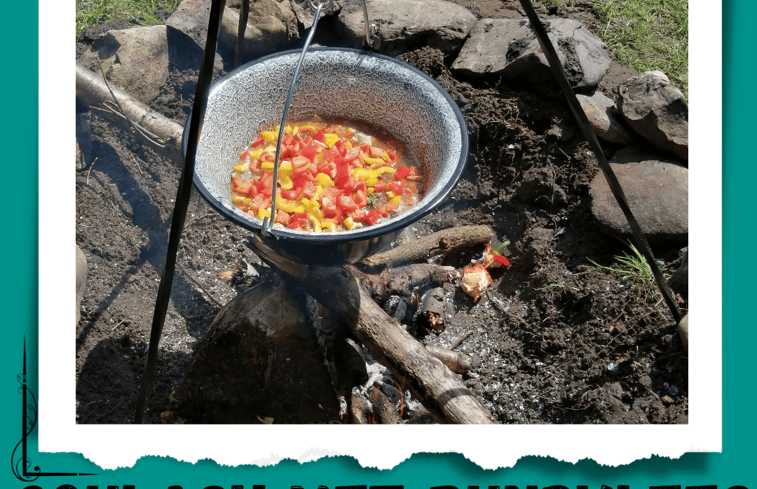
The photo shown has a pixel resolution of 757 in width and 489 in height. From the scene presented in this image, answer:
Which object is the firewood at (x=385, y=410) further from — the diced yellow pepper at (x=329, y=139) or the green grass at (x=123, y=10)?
the green grass at (x=123, y=10)

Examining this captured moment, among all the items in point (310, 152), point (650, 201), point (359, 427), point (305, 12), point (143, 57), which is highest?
point (305, 12)

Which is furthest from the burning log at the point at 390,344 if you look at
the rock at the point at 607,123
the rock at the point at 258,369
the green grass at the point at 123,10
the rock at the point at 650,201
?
the green grass at the point at 123,10

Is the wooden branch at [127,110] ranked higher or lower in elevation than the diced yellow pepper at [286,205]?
higher

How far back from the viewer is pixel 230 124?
8.86ft

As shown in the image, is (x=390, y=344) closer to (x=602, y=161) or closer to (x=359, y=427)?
(x=359, y=427)

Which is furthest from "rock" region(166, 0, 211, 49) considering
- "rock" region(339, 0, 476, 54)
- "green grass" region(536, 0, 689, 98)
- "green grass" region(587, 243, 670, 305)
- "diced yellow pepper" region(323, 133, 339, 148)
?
"green grass" region(587, 243, 670, 305)

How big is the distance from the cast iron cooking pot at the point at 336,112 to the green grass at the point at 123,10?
1733 millimetres

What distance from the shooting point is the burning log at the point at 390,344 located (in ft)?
8.62

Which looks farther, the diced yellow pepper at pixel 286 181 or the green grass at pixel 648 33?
the green grass at pixel 648 33

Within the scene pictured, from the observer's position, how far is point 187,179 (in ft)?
6.87

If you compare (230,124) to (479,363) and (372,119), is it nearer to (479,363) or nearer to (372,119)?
(372,119)

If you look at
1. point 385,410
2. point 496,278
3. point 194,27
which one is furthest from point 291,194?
point 194,27

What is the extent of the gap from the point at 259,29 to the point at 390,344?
2295 mm

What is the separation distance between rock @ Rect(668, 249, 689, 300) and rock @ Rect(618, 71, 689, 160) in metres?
0.69
